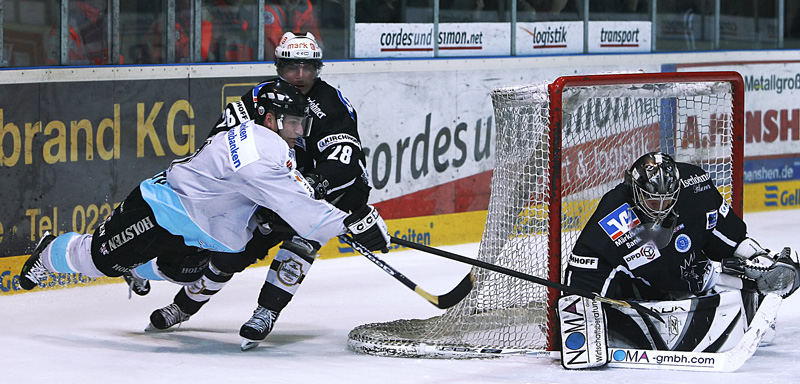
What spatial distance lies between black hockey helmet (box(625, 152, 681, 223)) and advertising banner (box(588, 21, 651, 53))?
12.8 feet

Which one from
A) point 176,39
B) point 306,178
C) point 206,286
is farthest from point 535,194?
point 176,39

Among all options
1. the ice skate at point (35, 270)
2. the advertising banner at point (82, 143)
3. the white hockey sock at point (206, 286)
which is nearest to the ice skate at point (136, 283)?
the white hockey sock at point (206, 286)

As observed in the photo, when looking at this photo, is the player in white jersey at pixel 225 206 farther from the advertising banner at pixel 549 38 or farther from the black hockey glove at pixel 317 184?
the advertising banner at pixel 549 38

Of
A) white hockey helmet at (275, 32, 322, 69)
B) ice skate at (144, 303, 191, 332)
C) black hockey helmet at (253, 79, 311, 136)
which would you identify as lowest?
ice skate at (144, 303, 191, 332)

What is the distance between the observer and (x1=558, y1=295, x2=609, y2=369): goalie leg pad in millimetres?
3887

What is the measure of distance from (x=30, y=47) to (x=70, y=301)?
3.68 feet

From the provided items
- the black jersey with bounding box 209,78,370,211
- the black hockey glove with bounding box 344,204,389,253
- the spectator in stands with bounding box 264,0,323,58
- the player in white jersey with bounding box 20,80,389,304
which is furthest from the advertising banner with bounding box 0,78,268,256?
the black hockey glove with bounding box 344,204,389,253

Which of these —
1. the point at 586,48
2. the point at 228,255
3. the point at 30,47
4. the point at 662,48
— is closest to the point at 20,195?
the point at 30,47

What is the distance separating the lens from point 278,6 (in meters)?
6.42

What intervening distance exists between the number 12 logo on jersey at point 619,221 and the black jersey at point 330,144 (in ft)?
3.11

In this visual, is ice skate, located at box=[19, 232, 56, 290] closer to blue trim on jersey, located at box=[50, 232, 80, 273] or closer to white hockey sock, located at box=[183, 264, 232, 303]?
blue trim on jersey, located at box=[50, 232, 80, 273]

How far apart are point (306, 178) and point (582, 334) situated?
1095 millimetres

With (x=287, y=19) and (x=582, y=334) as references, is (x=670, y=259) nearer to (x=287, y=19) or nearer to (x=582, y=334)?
(x=582, y=334)

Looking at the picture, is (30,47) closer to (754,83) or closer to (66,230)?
(66,230)
